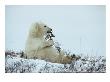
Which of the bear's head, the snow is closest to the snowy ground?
the snow

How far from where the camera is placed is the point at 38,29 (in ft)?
10.6

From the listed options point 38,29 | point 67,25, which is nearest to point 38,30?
point 38,29

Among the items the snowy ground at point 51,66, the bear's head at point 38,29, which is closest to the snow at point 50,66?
the snowy ground at point 51,66

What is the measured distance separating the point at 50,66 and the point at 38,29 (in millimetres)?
327

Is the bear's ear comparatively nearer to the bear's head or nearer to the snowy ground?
the bear's head

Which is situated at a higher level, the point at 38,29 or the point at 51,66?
the point at 38,29

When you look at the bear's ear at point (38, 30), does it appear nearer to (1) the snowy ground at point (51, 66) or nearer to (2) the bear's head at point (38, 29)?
(2) the bear's head at point (38, 29)

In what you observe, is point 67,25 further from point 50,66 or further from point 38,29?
point 50,66

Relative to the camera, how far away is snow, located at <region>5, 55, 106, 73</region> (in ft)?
10.6

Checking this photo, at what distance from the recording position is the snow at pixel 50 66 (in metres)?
3.22

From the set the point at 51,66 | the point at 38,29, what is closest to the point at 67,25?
the point at 38,29

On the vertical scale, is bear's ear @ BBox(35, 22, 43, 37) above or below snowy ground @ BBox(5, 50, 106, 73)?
above

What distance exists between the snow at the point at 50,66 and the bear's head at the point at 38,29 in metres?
0.22

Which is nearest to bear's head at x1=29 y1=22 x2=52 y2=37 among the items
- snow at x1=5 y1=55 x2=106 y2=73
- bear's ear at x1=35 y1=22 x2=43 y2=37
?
bear's ear at x1=35 y1=22 x2=43 y2=37
